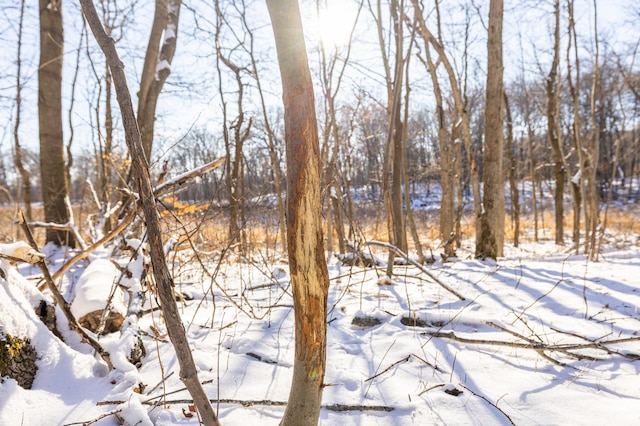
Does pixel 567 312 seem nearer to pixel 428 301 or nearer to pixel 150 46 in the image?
pixel 428 301

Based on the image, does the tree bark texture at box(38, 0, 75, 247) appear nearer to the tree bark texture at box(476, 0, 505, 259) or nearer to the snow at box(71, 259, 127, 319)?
the snow at box(71, 259, 127, 319)

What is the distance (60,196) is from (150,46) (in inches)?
130

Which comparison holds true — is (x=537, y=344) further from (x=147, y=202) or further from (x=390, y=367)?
(x=147, y=202)

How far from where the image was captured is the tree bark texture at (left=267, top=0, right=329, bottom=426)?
95 cm

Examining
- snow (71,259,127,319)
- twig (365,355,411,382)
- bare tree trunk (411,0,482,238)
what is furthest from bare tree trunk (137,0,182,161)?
twig (365,355,411,382)

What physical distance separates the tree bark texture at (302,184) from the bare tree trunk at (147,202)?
0.35 m

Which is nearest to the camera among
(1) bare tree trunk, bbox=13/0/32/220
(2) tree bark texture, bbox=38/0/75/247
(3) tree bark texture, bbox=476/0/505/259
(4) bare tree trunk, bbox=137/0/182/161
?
(3) tree bark texture, bbox=476/0/505/259

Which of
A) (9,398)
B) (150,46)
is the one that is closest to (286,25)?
(9,398)

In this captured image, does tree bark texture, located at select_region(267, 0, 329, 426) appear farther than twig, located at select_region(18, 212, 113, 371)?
No

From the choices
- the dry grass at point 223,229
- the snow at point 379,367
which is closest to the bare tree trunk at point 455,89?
the dry grass at point 223,229

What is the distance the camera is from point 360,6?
5309mm

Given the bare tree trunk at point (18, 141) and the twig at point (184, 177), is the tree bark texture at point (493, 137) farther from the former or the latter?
the bare tree trunk at point (18, 141)

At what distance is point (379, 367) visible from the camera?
1942 millimetres

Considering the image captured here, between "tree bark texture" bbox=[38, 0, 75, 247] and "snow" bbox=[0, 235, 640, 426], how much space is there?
5112 millimetres
